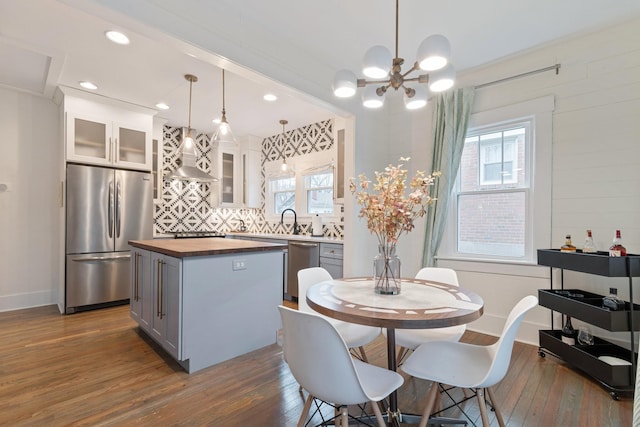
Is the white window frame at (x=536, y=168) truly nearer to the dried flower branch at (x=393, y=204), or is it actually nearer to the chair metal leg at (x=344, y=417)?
the dried flower branch at (x=393, y=204)

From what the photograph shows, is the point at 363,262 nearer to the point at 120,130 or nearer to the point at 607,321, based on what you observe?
the point at 607,321

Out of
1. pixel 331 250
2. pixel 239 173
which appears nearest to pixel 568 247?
pixel 331 250

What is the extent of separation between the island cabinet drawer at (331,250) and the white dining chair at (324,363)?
2.45 metres

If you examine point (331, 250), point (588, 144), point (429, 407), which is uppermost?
point (588, 144)

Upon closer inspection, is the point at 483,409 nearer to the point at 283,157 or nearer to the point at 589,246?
the point at 589,246

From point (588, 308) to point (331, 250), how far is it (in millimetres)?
2428

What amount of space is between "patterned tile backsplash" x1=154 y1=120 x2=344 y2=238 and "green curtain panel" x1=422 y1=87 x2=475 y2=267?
4.88ft

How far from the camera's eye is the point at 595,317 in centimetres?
213

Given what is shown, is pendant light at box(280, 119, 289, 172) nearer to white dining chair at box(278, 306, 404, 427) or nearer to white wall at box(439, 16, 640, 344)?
white wall at box(439, 16, 640, 344)

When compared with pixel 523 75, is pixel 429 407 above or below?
below

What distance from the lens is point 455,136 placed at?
3277 millimetres

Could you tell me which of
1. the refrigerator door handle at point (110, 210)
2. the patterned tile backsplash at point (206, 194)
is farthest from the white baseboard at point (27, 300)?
the patterned tile backsplash at point (206, 194)

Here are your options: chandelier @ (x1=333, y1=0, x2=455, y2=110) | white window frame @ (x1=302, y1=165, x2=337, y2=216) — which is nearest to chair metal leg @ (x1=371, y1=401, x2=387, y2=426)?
chandelier @ (x1=333, y1=0, x2=455, y2=110)

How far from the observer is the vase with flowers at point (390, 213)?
1688mm
